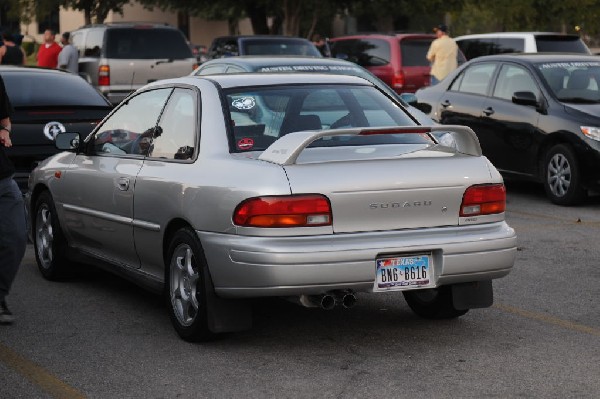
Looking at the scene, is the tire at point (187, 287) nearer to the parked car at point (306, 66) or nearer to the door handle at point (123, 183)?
the door handle at point (123, 183)

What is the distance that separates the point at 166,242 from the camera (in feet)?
23.7

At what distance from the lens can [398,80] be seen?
2300cm

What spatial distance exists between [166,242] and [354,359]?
1.43 m

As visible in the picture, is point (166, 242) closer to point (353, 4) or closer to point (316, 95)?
point (316, 95)

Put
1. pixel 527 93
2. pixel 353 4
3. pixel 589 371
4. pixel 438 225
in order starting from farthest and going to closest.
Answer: pixel 353 4 < pixel 527 93 < pixel 438 225 < pixel 589 371

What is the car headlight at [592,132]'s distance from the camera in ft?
43.0

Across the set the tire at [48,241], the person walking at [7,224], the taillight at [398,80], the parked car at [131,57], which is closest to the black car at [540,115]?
the tire at [48,241]

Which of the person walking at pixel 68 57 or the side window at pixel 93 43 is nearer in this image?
the person walking at pixel 68 57

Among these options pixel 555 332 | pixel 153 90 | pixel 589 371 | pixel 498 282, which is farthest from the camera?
pixel 498 282

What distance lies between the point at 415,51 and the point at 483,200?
1722 cm

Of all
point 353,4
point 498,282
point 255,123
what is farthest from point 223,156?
point 353,4

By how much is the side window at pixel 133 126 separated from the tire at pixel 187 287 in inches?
38.2

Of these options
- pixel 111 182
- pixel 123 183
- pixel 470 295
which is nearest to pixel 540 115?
pixel 470 295

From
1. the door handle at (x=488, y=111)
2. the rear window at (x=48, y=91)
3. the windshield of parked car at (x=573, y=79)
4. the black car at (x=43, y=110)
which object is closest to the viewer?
the black car at (x=43, y=110)
